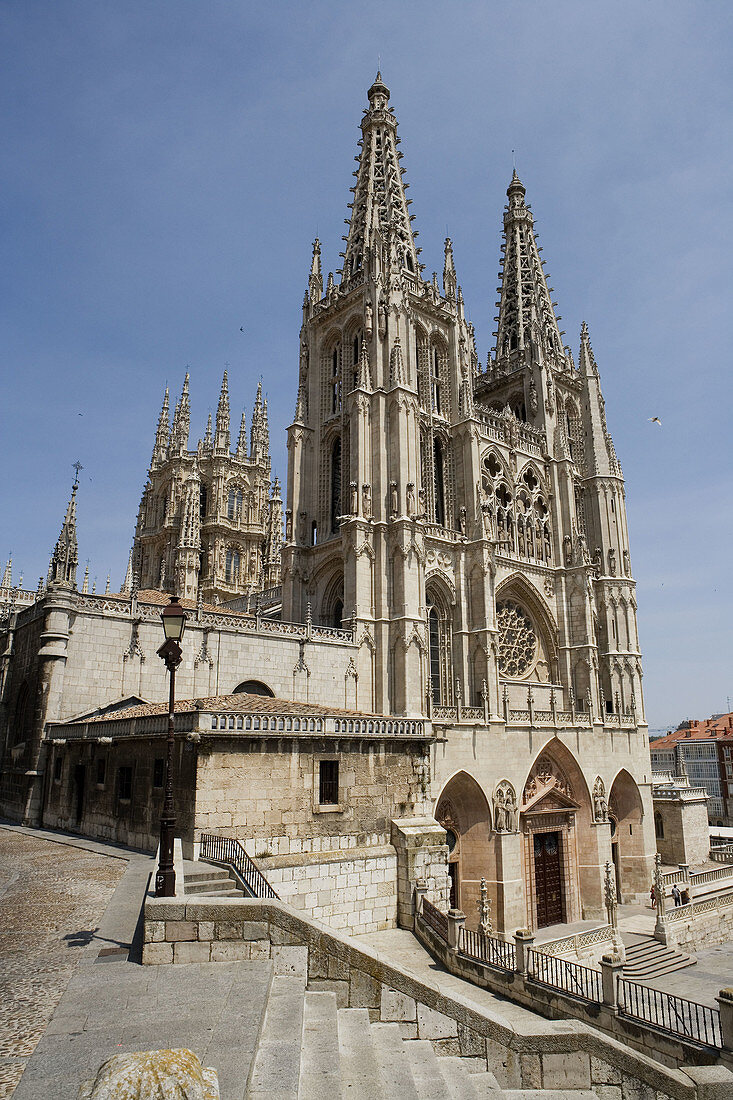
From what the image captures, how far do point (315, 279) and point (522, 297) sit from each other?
14822 millimetres

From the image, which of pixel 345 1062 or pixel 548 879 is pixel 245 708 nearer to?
pixel 345 1062

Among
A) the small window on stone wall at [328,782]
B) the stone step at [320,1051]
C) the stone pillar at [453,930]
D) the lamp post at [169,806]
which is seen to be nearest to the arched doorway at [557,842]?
the stone pillar at [453,930]

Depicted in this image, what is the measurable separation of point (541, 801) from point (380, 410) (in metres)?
17.9

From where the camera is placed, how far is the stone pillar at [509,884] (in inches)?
1010

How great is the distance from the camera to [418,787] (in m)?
18.8

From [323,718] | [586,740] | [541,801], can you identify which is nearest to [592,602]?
[586,740]

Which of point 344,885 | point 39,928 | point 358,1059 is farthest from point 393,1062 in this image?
point 344,885

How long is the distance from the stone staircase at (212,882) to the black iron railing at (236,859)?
0.50 ft

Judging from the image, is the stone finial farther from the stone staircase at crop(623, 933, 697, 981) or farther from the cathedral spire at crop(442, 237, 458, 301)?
the cathedral spire at crop(442, 237, 458, 301)

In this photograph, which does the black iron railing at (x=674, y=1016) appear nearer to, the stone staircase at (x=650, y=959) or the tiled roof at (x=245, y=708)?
the stone staircase at (x=650, y=959)

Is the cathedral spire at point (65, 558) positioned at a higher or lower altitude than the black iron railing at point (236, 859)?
higher

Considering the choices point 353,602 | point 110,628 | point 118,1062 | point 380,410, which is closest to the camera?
point 118,1062

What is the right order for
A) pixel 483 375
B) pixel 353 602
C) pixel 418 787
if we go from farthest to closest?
pixel 483 375 → pixel 353 602 → pixel 418 787

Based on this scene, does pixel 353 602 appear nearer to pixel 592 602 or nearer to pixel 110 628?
pixel 110 628
